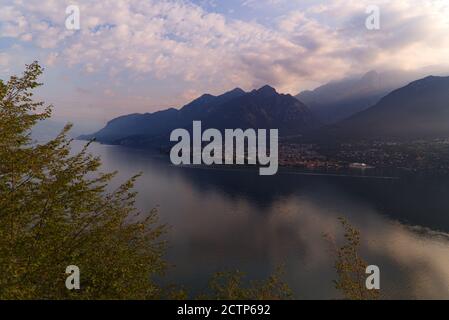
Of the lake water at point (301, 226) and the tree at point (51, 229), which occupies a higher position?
the tree at point (51, 229)

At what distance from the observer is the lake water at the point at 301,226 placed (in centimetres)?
6009

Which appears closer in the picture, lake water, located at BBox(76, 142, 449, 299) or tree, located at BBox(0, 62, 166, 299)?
tree, located at BBox(0, 62, 166, 299)

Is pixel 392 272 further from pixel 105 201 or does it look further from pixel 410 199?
pixel 410 199

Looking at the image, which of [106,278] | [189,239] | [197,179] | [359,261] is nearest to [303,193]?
[197,179]

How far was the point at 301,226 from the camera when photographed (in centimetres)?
9238

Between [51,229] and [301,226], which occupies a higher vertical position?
[51,229]

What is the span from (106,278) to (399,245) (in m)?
77.0

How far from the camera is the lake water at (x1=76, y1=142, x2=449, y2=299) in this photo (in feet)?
197

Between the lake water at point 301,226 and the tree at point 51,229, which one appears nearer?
the tree at point 51,229

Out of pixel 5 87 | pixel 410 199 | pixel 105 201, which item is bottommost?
pixel 410 199

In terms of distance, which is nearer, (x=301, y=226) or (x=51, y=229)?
(x=51, y=229)
